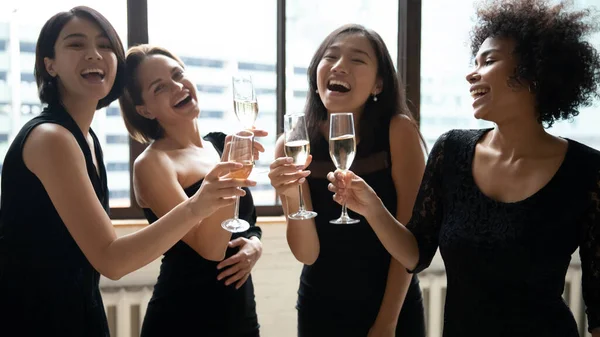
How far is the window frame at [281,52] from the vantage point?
8.81 feet

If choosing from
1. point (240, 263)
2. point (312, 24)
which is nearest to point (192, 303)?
point (240, 263)

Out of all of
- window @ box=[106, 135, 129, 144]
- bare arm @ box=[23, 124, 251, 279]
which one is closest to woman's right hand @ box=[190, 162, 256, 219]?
bare arm @ box=[23, 124, 251, 279]

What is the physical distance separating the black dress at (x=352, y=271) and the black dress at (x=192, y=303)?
25cm

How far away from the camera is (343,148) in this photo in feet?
4.80

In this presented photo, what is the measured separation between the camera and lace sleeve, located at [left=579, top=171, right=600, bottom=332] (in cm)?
129

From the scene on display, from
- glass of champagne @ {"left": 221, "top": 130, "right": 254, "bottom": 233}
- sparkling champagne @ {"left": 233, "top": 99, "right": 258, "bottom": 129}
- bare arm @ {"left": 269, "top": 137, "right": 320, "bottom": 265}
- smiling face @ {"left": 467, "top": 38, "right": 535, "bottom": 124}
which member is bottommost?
bare arm @ {"left": 269, "top": 137, "right": 320, "bottom": 265}

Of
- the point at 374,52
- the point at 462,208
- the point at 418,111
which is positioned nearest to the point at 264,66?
the point at 418,111

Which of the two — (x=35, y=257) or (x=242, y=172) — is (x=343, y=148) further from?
(x=35, y=257)

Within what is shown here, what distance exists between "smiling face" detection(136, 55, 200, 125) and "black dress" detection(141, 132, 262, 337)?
0.90 feet

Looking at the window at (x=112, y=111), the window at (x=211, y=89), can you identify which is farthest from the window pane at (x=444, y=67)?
the window at (x=112, y=111)

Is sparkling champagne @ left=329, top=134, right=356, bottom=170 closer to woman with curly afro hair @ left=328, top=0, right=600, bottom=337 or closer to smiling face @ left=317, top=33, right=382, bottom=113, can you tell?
woman with curly afro hair @ left=328, top=0, right=600, bottom=337

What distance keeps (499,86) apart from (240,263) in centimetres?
94

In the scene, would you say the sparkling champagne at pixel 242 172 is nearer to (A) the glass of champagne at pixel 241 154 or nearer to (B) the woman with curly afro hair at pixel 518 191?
(A) the glass of champagne at pixel 241 154

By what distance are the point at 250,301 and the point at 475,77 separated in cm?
100
